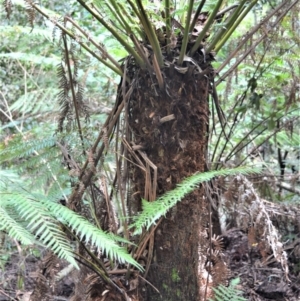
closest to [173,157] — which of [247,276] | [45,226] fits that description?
[45,226]

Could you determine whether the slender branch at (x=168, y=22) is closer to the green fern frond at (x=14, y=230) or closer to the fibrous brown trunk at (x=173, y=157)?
the fibrous brown trunk at (x=173, y=157)

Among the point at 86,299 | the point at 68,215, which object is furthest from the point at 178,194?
the point at 86,299

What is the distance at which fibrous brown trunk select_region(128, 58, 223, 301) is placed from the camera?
1354mm

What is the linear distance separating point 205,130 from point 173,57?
282mm

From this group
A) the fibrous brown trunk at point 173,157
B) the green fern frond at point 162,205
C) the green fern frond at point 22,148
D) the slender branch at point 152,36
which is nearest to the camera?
the green fern frond at point 162,205

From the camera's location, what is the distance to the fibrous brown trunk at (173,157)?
135 centimetres

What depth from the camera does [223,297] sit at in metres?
1.38

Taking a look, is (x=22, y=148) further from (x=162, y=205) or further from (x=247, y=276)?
(x=247, y=276)

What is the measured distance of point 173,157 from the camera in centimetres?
137

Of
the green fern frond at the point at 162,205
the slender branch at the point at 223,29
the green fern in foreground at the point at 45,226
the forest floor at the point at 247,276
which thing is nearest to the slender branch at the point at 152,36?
the slender branch at the point at 223,29

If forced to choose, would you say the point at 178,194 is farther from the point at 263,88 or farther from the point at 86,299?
the point at 263,88

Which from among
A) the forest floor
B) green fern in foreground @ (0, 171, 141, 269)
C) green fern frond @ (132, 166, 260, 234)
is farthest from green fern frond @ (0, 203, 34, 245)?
the forest floor

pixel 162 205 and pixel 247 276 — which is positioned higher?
pixel 162 205

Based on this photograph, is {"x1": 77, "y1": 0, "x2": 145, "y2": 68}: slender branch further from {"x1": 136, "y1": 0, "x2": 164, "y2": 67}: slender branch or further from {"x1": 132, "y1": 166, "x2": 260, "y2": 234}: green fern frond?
{"x1": 132, "y1": 166, "x2": 260, "y2": 234}: green fern frond
